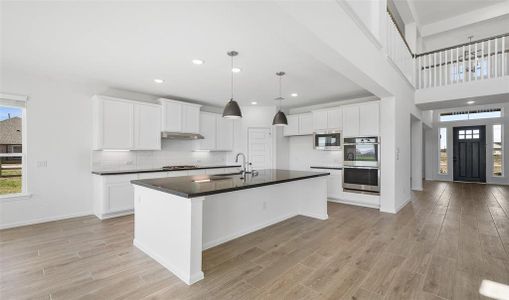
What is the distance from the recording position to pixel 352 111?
5.37m

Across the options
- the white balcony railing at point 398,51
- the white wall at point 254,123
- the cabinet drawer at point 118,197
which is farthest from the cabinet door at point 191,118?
the white balcony railing at point 398,51

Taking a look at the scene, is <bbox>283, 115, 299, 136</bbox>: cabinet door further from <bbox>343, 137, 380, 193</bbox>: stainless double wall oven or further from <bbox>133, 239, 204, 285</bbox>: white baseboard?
<bbox>133, 239, 204, 285</bbox>: white baseboard

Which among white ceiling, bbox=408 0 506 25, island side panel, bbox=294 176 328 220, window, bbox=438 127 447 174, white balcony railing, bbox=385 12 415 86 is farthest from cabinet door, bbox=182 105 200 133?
window, bbox=438 127 447 174

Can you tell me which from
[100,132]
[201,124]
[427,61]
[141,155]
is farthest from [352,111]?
[100,132]

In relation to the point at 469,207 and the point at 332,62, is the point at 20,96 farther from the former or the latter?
the point at 469,207

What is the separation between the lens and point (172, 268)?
7.89 feet

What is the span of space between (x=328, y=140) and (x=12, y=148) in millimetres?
6201

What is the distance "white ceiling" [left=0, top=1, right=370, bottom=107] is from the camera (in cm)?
222

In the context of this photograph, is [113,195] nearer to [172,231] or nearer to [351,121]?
[172,231]

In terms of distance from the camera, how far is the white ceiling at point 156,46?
2.22 m

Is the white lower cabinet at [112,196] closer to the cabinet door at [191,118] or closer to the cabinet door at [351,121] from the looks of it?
the cabinet door at [191,118]

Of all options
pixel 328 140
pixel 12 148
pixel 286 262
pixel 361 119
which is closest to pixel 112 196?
A: pixel 12 148

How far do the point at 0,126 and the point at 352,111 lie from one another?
6606 millimetres

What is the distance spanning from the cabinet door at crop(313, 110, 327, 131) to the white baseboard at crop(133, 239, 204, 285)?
15.2 feet
